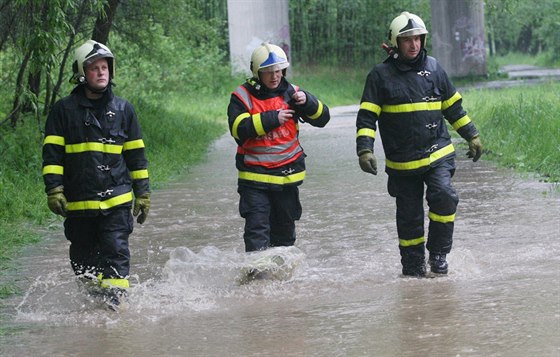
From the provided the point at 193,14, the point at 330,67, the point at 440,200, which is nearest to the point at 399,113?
the point at 440,200

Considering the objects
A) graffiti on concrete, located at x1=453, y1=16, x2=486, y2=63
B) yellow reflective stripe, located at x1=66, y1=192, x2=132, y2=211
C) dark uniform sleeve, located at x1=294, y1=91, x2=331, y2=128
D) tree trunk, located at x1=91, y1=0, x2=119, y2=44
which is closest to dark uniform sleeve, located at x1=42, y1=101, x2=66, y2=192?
yellow reflective stripe, located at x1=66, y1=192, x2=132, y2=211

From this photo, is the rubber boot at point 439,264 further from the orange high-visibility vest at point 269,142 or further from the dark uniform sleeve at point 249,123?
the dark uniform sleeve at point 249,123

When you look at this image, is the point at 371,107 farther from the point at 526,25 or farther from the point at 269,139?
the point at 526,25

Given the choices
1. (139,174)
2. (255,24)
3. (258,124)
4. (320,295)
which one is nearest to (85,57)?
(139,174)

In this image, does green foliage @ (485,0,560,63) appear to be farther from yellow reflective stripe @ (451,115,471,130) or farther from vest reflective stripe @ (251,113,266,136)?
vest reflective stripe @ (251,113,266,136)

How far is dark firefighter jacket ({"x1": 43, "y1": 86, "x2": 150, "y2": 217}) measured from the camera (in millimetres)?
6832

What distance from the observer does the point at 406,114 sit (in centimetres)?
754

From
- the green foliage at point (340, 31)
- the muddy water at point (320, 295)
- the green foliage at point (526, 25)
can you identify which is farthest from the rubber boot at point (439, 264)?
the green foliage at point (340, 31)

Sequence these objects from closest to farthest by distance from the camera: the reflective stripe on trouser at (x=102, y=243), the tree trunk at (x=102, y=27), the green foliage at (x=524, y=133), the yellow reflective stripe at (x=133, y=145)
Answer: the reflective stripe on trouser at (x=102, y=243)
the yellow reflective stripe at (x=133, y=145)
the green foliage at (x=524, y=133)
the tree trunk at (x=102, y=27)

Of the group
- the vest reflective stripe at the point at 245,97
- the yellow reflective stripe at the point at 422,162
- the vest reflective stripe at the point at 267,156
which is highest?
the vest reflective stripe at the point at 245,97

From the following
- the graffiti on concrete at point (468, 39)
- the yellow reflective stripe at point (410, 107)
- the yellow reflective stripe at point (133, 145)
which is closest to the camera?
the yellow reflective stripe at point (133, 145)

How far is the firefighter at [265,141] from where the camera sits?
7.54 metres

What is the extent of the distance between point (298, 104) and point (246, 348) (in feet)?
7.62

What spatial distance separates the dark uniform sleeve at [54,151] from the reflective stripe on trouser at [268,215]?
4.55ft
